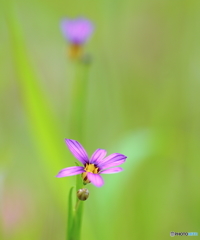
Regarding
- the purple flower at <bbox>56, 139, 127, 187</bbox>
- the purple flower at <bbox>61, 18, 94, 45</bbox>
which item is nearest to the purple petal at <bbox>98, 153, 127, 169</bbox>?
the purple flower at <bbox>56, 139, 127, 187</bbox>

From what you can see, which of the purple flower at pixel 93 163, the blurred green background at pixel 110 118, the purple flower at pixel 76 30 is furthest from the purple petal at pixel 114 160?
the purple flower at pixel 76 30

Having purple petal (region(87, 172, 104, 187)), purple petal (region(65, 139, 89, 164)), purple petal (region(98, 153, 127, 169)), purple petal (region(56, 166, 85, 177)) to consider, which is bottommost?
purple petal (region(87, 172, 104, 187))

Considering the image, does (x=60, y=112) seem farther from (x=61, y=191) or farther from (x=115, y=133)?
(x=61, y=191)

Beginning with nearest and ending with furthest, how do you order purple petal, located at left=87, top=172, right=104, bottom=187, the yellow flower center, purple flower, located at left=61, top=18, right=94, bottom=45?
purple petal, located at left=87, top=172, right=104, bottom=187
the yellow flower center
purple flower, located at left=61, top=18, right=94, bottom=45

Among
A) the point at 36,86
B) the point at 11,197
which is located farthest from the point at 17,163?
the point at 36,86

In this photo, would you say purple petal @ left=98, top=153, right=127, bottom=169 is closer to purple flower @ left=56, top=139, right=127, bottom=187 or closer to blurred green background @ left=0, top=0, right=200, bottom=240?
purple flower @ left=56, top=139, right=127, bottom=187

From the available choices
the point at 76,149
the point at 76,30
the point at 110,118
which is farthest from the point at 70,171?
the point at 110,118

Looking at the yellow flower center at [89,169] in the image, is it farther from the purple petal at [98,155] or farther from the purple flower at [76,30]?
the purple flower at [76,30]

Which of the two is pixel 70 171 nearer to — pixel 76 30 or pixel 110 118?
pixel 76 30
